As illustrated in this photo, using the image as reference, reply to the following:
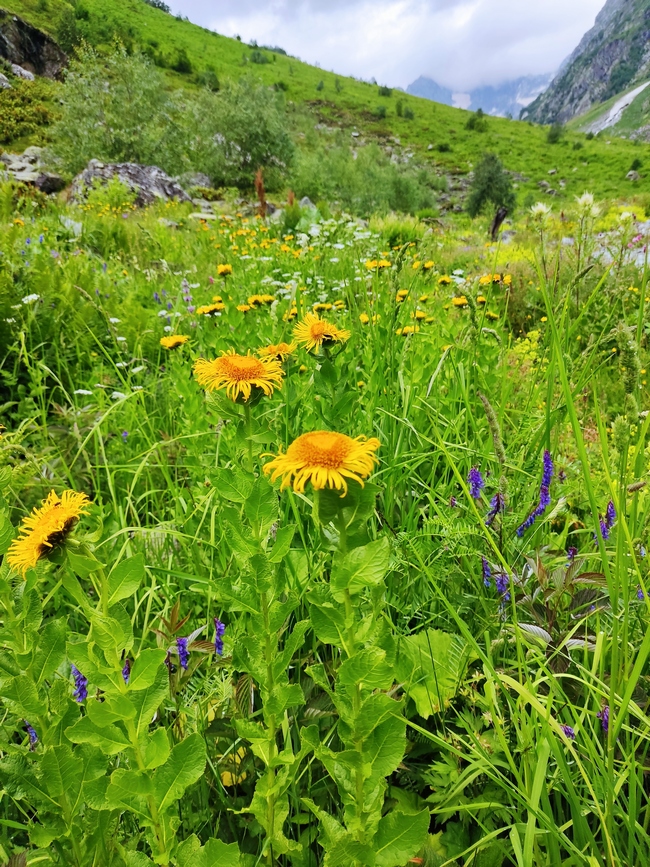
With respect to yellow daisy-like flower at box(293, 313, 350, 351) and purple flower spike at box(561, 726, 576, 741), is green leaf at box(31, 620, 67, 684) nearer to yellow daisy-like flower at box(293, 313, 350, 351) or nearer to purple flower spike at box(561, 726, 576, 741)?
yellow daisy-like flower at box(293, 313, 350, 351)

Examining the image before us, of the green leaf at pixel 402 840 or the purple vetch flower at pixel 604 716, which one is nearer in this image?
the green leaf at pixel 402 840

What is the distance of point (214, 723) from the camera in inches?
35.1

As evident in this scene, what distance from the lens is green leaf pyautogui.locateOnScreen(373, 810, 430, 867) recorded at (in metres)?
0.54

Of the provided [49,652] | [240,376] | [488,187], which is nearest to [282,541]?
[240,376]

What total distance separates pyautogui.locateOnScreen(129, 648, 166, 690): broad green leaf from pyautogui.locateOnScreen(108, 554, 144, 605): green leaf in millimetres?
76

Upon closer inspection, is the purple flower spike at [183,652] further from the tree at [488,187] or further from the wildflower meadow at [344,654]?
the tree at [488,187]

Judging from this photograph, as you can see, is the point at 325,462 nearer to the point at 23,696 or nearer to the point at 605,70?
the point at 23,696

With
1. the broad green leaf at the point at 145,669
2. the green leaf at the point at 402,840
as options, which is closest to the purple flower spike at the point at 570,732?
the green leaf at the point at 402,840

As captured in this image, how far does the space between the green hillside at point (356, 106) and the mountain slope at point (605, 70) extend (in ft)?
293

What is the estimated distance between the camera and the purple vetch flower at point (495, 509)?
0.96 m

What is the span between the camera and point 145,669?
567 millimetres

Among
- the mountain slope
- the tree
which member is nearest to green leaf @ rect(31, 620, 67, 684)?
the tree

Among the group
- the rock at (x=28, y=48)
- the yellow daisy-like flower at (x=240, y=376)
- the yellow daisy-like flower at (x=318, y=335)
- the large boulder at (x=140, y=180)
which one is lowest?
the yellow daisy-like flower at (x=240, y=376)

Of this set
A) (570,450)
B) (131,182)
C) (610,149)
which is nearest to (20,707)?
(570,450)
